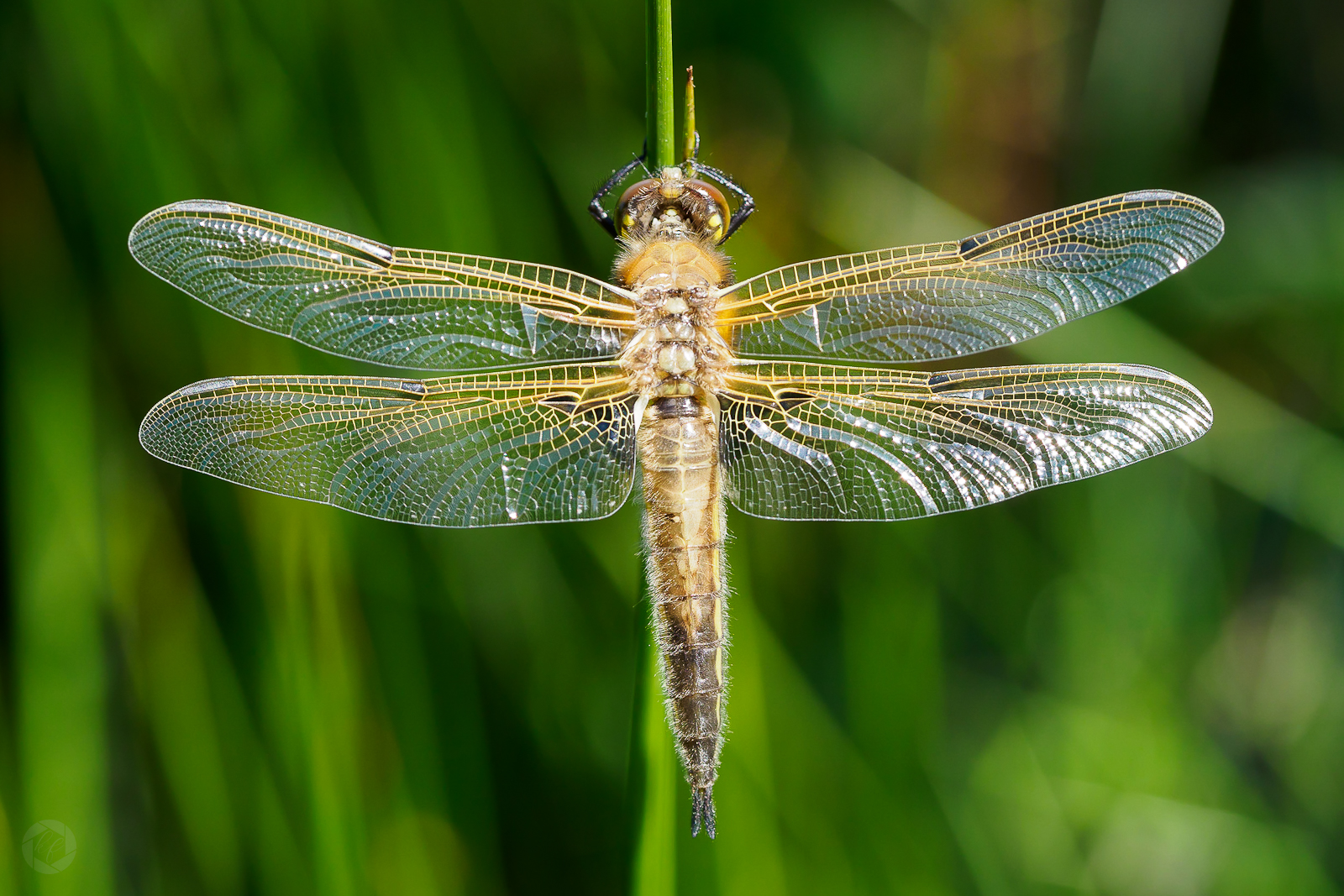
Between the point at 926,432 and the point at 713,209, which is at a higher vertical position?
the point at 713,209

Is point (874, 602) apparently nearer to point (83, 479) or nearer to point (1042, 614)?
point (1042, 614)

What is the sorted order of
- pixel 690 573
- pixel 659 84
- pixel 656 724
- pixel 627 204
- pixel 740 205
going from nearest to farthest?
pixel 659 84
pixel 656 724
pixel 690 573
pixel 627 204
pixel 740 205

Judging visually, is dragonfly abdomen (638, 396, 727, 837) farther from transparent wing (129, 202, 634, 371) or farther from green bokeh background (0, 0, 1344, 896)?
transparent wing (129, 202, 634, 371)

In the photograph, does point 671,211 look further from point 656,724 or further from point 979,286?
point 656,724

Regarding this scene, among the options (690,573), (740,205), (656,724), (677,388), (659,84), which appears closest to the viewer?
(659,84)

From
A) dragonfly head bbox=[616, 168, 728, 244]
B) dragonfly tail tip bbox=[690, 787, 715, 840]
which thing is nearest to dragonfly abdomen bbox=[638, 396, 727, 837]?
dragonfly tail tip bbox=[690, 787, 715, 840]
